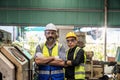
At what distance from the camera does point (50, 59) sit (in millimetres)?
3387

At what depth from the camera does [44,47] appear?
142 inches

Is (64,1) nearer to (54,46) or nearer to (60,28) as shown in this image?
(60,28)

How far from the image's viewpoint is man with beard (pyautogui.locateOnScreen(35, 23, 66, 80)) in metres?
3.44

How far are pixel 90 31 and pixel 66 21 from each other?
1.26 m

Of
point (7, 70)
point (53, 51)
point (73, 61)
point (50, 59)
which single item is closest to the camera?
point (7, 70)

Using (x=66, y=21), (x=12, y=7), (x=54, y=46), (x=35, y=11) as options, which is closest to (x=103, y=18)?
(x=66, y=21)

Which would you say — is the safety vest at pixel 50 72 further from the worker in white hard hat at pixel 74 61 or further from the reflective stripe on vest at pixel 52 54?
the worker in white hard hat at pixel 74 61

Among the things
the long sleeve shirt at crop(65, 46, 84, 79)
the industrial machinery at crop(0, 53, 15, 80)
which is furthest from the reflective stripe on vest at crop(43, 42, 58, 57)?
the industrial machinery at crop(0, 53, 15, 80)

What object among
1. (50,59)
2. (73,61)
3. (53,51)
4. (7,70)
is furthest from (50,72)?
(7,70)

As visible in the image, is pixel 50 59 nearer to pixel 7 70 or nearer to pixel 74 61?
pixel 74 61

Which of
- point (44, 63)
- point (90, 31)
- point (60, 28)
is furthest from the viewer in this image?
point (90, 31)

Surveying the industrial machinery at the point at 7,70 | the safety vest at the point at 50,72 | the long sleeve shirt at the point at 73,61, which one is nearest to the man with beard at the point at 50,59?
the safety vest at the point at 50,72

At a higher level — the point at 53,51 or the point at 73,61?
the point at 53,51

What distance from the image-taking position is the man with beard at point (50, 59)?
135 inches
